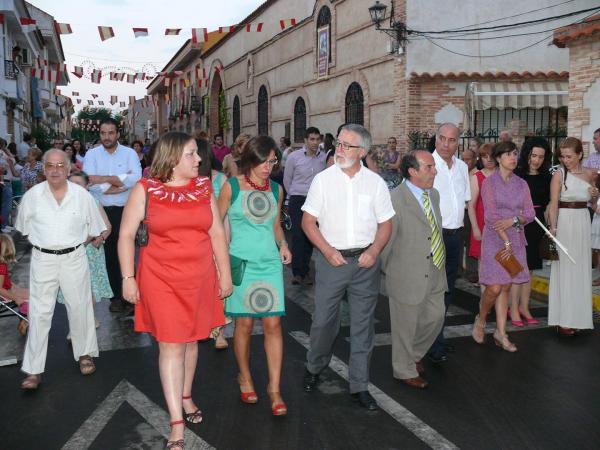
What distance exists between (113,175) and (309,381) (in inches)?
151

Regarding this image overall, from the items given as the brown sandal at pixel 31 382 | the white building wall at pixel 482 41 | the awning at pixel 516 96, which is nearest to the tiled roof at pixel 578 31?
the awning at pixel 516 96

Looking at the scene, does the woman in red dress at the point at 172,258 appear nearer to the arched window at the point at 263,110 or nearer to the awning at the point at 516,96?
the awning at the point at 516,96

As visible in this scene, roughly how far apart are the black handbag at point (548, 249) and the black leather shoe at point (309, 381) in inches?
120

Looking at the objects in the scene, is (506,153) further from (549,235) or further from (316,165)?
→ (316,165)

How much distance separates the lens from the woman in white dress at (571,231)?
6762 millimetres

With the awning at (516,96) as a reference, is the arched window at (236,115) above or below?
above

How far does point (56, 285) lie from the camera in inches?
216

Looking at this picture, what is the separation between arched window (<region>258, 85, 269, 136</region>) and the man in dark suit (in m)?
25.9

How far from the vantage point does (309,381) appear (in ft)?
16.9

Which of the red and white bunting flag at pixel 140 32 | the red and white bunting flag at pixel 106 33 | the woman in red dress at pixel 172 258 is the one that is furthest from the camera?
the red and white bunting flag at pixel 140 32

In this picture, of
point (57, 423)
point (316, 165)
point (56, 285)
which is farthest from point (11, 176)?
point (57, 423)

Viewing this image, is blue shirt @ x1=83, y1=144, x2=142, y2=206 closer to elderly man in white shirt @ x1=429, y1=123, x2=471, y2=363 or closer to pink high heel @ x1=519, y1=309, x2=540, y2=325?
elderly man in white shirt @ x1=429, y1=123, x2=471, y2=363

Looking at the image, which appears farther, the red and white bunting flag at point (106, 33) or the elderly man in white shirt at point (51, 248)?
the red and white bunting flag at point (106, 33)

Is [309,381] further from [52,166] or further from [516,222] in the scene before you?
[52,166]
